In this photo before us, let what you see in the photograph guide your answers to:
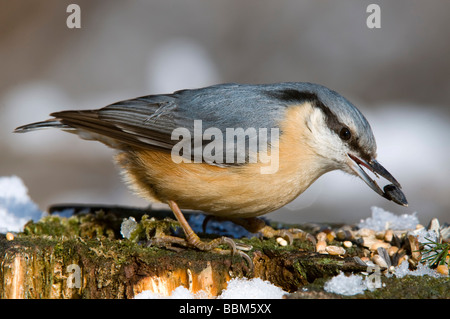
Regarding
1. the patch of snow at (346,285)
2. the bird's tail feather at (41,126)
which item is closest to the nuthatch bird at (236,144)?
the bird's tail feather at (41,126)

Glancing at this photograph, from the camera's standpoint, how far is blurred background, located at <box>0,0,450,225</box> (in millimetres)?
5645

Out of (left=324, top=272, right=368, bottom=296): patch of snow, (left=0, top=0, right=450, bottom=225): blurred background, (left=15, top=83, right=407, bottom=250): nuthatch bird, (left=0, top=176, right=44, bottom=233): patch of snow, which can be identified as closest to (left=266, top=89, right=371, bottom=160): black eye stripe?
(left=15, top=83, right=407, bottom=250): nuthatch bird

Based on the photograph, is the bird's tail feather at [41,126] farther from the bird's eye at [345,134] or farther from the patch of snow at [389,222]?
the patch of snow at [389,222]

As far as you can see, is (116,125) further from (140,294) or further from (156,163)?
(140,294)

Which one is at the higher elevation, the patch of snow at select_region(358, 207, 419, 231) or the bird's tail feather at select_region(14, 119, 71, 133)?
the bird's tail feather at select_region(14, 119, 71, 133)

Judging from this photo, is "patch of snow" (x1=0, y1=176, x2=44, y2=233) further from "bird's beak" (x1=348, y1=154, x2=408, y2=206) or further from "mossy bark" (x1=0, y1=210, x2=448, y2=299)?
"bird's beak" (x1=348, y1=154, x2=408, y2=206)

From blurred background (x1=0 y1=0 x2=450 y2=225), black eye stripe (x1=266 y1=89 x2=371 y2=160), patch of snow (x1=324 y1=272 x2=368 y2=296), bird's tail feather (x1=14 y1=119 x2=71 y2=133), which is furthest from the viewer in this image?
blurred background (x1=0 y1=0 x2=450 y2=225)

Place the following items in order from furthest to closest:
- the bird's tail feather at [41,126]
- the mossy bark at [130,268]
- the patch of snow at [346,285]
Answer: the bird's tail feather at [41,126] < the mossy bark at [130,268] < the patch of snow at [346,285]

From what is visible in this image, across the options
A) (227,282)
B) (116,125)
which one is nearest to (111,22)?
(116,125)

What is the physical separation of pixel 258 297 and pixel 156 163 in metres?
0.86

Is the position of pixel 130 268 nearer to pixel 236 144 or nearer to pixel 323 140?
pixel 236 144

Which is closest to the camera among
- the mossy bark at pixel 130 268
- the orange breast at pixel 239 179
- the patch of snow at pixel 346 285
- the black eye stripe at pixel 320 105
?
the patch of snow at pixel 346 285

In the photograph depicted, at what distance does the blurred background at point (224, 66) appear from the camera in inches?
222

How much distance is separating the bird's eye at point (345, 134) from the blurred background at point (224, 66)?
3.00 m
